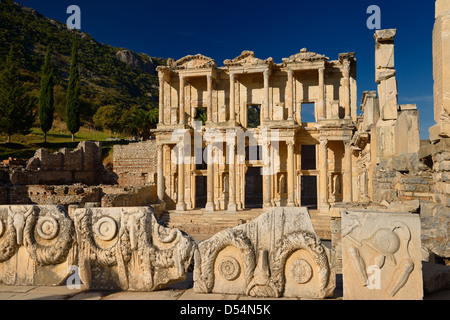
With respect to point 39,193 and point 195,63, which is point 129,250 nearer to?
point 195,63

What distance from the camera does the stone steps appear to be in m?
16.8

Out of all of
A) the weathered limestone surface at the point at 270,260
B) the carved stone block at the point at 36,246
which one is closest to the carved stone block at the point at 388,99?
the weathered limestone surface at the point at 270,260

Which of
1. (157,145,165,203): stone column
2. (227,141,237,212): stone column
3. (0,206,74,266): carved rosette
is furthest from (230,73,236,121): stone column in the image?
(0,206,74,266): carved rosette

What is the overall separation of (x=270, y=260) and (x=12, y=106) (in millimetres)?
35357

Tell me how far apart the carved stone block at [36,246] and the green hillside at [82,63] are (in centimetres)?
4528

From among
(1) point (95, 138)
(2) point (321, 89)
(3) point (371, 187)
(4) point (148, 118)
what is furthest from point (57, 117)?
(3) point (371, 187)

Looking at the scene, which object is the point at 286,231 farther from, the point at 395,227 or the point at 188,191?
the point at 188,191

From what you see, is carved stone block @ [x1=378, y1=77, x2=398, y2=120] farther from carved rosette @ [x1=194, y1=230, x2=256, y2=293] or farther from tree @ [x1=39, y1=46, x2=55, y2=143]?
tree @ [x1=39, y1=46, x2=55, y2=143]

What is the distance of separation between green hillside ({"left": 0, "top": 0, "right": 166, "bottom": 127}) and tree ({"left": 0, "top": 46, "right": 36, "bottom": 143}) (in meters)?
13.9

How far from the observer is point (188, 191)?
21.5m

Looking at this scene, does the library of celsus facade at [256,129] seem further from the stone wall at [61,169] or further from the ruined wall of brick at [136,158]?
the stone wall at [61,169]

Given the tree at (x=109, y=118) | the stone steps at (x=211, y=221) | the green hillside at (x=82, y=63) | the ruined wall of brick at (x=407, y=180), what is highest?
the green hillside at (x=82, y=63)

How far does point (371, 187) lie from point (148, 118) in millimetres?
31026

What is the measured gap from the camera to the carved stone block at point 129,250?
4289mm
